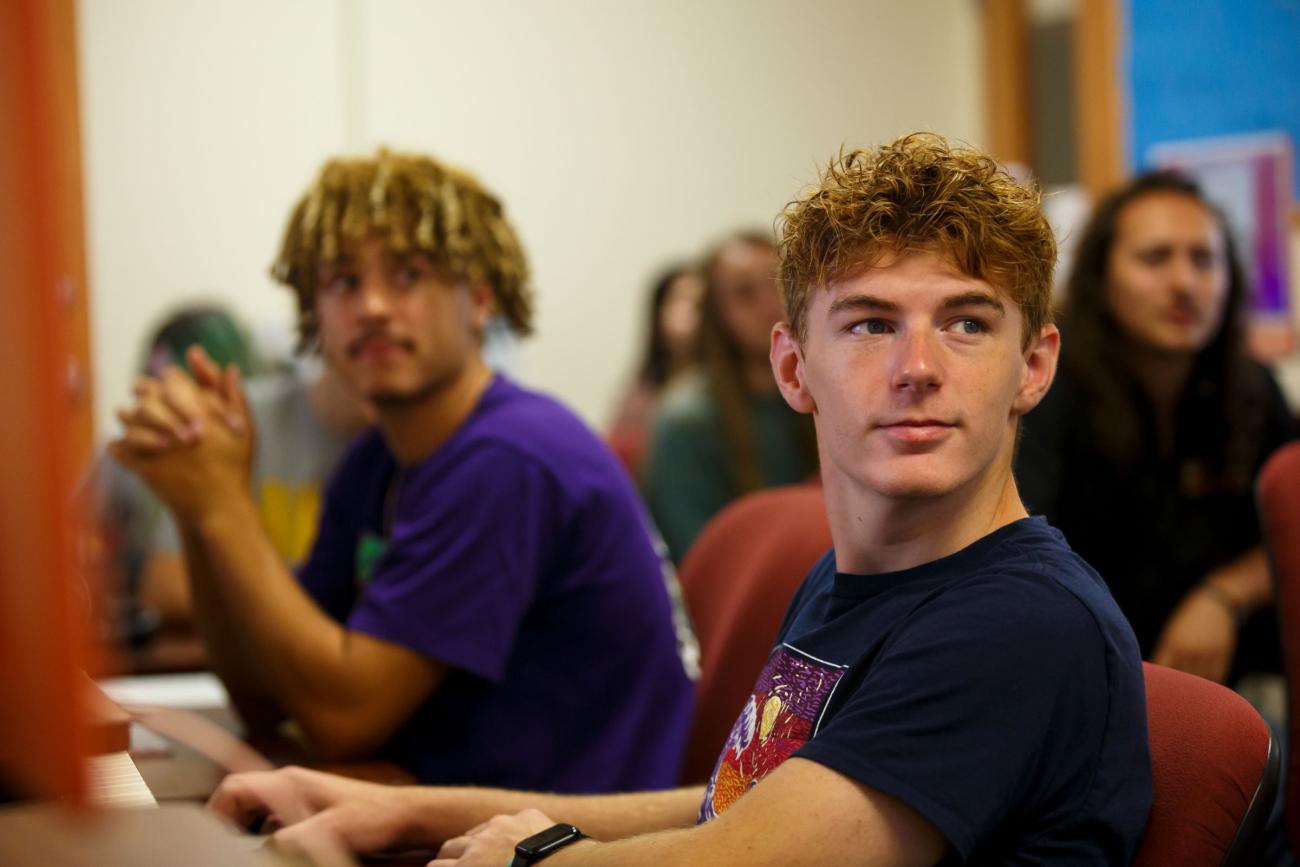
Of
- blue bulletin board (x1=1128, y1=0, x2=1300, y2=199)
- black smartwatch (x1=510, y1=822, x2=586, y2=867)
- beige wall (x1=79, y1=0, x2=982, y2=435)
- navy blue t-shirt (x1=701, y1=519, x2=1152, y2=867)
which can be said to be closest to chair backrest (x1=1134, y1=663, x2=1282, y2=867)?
navy blue t-shirt (x1=701, y1=519, x2=1152, y2=867)

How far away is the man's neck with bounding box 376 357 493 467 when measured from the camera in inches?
66.4

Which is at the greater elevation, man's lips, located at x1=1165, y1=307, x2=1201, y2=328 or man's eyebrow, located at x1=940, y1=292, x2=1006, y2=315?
man's lips, located at x1=1165, y1=307, x2=1201, y2=328

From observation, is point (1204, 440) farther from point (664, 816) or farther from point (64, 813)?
point (64, 813)

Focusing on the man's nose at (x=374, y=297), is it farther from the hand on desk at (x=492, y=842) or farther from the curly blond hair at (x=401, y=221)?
the hand on desk at (x=492, y=842)

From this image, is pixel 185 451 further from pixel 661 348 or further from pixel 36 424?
pixel 661 348

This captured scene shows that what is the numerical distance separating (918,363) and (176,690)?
151 centimetres

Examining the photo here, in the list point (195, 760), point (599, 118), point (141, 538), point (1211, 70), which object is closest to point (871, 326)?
point (195, 760)

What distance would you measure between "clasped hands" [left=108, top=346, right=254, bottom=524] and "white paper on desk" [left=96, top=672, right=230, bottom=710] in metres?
0.28

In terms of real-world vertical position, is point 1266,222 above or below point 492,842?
above

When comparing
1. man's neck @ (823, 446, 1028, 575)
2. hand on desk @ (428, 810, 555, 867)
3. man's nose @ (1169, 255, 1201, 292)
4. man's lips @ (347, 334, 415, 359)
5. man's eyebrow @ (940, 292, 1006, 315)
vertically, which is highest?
man's nose @ (1169, 255, 1201, 292)

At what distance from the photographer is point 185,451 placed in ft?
5.38

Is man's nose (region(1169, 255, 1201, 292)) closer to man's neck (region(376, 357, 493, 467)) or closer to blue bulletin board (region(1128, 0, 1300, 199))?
man's neck (region(376, 357, 493, 467))

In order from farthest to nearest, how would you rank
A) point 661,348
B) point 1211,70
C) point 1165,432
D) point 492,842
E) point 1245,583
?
point 661,348
point 1211,70
point 1165,432
point 1245,583
point 492,842

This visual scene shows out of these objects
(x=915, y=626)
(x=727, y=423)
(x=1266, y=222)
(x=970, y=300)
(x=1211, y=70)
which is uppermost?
(x=1211, y=70)
